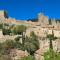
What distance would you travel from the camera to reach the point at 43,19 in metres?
65.7

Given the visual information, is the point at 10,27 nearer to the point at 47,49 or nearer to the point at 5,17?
the point at 5,17

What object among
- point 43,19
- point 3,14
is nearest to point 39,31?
point 43,19

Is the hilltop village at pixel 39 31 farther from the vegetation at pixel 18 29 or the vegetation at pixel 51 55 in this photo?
the vegetation at pixel 18 29

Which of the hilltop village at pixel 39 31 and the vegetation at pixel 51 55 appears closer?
the vegetation at pixel 51 55

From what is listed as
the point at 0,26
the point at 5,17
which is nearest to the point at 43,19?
the point at 5,17

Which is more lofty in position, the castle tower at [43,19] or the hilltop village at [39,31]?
the castle tower at [43,19]

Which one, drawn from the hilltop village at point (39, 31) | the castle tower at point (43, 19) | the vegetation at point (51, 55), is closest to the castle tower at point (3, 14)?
→ the hilltop village at point (39, 31)

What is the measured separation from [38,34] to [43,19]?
1444cm

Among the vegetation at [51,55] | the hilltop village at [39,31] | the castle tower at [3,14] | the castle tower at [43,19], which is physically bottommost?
the vegetation at [51,55]

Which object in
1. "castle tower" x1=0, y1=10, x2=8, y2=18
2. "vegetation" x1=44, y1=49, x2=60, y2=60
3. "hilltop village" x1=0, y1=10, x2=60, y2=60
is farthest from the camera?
"castle tower" x1=0, y1=10, x2=8, y2=18

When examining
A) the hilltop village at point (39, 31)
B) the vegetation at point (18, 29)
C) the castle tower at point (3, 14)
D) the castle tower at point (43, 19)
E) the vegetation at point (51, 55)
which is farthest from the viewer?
the castle tower at point (3, 14)

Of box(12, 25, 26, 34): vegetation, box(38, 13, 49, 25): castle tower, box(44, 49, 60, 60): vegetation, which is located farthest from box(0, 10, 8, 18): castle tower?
box(44, 49, 60, 60): vegetation

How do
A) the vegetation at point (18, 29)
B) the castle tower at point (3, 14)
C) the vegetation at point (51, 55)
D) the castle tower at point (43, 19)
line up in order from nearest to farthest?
the vegetation at point (51, 55)
the vegetation at point (18, 29)
the castle tower at point (43, 19)
the castle tower at point (3, 14)

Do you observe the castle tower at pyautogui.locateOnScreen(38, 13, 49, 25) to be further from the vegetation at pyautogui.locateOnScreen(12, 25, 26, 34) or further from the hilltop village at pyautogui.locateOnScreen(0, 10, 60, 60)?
the vegetation at pyautogui.locateOnScreen(12, 25, 26, 34)
